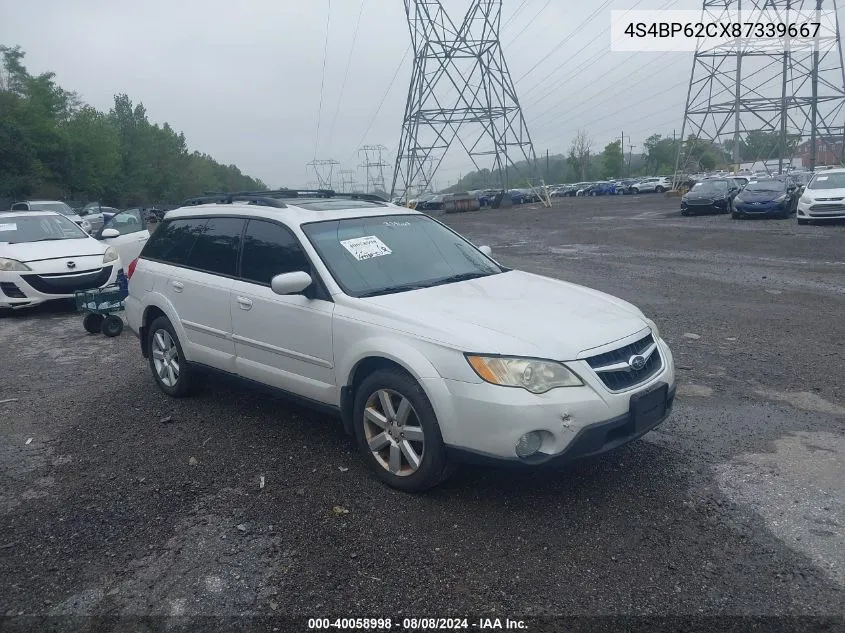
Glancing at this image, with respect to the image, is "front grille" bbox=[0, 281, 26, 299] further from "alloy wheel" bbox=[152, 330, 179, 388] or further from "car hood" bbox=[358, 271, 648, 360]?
"car hood" bbox=[358, 271, 648, 360]

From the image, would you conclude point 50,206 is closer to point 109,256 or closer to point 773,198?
point 109,256

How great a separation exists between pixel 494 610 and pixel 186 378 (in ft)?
12.9

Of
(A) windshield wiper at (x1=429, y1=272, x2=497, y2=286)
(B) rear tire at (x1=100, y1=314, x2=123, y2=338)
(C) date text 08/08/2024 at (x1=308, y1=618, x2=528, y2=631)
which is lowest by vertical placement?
(C) date text 08/08/2024 at (x1=308, y1=618, x2=528, y2=631)

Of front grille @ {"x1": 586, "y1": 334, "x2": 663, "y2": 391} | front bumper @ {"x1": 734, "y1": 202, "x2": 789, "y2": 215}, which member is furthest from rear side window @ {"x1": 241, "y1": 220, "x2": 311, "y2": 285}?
front bumper @ {"x1": 734, "y1": 202, "x2": 789, "y2": 215}

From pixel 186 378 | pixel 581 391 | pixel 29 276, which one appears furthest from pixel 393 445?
pixel 29 276

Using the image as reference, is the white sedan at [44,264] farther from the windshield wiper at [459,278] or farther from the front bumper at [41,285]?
the windshield wiper at [459,278]

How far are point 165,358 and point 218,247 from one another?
1307mm

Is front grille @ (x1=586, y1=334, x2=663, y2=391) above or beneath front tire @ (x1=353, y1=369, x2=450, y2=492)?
above

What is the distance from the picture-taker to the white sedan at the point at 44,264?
420 inches

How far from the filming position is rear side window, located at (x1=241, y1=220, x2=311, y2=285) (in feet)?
16.6

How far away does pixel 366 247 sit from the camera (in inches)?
202

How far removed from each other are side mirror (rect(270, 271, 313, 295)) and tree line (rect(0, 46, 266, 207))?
25.5 m

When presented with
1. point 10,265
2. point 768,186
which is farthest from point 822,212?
point 10,265

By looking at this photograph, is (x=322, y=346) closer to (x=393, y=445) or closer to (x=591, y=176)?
(x=393, y=445)
